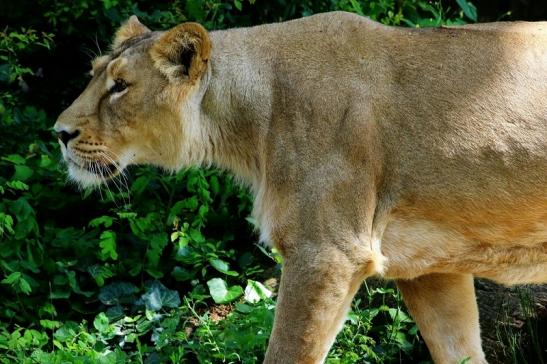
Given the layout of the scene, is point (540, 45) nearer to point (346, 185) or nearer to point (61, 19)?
point (346, 185)

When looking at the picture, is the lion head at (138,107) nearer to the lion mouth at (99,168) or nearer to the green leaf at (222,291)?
the lion mouth at (99,168)

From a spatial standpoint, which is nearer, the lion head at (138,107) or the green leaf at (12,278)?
the lion head at (138,107)

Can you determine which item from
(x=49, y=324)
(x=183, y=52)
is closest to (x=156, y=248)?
(x=49, y=324)

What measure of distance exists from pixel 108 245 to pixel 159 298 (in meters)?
0.46

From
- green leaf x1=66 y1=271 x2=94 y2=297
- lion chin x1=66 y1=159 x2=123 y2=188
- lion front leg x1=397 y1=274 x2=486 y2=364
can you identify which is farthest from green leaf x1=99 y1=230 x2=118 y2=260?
lion front leg x1=397 y1=274 x2=486 y2=364

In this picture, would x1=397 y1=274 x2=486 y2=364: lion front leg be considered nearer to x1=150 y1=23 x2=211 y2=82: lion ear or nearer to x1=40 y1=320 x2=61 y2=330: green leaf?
x1=150 y1=23 x2=211 y2=82: lion ear

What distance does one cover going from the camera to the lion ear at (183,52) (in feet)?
16.7

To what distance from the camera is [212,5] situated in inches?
273

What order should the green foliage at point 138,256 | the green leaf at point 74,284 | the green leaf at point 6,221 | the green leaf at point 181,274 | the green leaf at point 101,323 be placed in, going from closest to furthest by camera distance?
the green foliage at point 138,256
the green leaf at point 101,323
the green leaf at point 6,221
the green leaf at point 74,284
the green leaf at point 181,274

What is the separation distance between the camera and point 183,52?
17.0ft

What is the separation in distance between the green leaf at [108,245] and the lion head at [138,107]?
102 centimetres

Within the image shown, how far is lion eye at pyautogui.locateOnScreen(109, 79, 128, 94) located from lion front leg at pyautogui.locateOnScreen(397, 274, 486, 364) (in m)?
1.74

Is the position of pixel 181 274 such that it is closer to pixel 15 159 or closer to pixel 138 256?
pixel 138 256

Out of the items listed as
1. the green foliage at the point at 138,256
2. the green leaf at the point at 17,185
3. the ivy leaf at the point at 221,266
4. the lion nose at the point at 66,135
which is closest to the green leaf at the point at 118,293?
the green foliage at the point at 138,256
